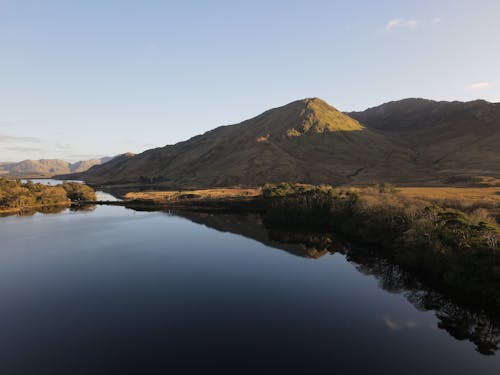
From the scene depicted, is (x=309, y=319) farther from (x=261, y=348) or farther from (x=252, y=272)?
(x=252, y=272)

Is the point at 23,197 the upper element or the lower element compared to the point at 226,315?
upper

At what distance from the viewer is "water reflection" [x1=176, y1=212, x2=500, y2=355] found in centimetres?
4847

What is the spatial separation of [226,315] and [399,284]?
128 ft

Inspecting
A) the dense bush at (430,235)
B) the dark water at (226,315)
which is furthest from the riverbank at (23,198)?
the dense bush at (430,235)

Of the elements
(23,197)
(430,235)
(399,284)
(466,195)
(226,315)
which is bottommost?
(226,315)

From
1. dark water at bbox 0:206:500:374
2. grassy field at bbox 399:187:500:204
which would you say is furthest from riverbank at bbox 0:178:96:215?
grassy field at bbox 399:187:500:204

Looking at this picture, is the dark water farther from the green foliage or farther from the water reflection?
the green foliage

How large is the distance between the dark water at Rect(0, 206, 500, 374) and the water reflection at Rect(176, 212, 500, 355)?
12.1 inches

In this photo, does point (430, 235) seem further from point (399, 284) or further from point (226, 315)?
point (226, 315)

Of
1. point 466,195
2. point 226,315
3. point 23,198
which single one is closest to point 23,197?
point 23,198

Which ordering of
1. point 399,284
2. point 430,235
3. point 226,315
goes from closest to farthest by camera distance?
point 226,315 < point 399,284 < point 430,235

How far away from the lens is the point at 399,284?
67438 mm

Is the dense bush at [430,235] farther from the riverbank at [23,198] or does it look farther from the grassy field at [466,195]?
the riverbank at [23,198]

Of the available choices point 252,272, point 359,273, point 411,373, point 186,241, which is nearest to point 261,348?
point 411,373
